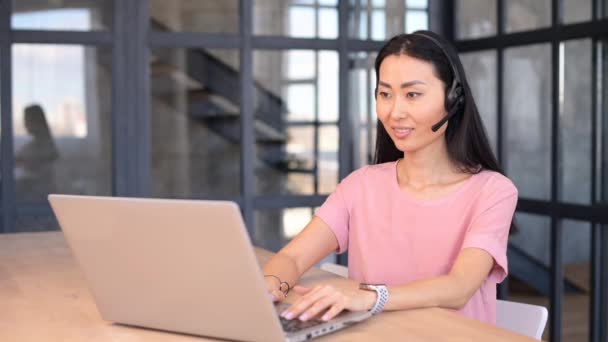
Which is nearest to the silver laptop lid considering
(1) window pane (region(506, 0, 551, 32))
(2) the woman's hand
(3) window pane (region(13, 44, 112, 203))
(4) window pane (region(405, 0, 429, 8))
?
(2) the woman's hand

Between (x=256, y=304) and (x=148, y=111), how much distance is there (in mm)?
2542

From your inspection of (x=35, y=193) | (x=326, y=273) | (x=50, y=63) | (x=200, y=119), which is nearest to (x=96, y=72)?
(x=50, y=63)

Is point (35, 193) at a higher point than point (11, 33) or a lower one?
lower

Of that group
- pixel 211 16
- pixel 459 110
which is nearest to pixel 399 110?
pixel 459 110

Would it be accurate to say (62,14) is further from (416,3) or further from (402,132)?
(402,132)

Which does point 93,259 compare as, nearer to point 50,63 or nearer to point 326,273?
point 326,273

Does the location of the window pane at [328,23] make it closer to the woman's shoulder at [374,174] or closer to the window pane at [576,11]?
the window pane at [576,11]

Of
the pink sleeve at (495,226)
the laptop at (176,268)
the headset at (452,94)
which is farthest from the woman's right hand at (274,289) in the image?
the headset at (452,94)

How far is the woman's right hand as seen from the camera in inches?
62.9

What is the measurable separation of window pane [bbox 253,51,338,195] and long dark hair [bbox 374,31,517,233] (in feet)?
6.12

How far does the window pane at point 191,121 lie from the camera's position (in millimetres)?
5742

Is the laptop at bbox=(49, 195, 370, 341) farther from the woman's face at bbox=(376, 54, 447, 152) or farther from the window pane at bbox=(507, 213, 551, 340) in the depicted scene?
the window pane at bbox=(507, 213, 551, 340)

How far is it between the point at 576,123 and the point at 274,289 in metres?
2.07

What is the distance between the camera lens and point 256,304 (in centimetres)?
123
